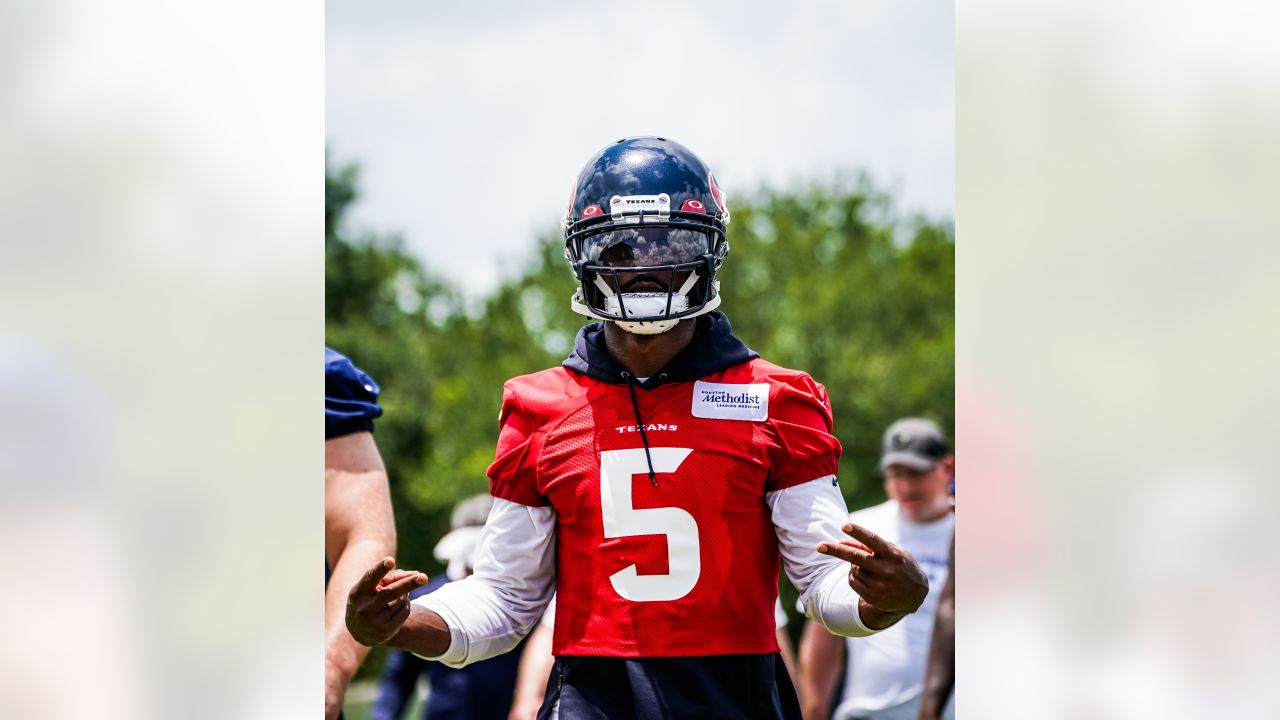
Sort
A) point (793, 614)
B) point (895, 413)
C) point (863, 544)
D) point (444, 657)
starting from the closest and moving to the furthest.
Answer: point (863, 544), point (444, 657), point (793, 614), point (895, 413)

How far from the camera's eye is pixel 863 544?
282 cm

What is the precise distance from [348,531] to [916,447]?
351 centimetres

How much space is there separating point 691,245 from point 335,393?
53.6 inches

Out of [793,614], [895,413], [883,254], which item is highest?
[883,254]

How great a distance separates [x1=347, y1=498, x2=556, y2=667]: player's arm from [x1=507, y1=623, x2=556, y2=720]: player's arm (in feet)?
7.32

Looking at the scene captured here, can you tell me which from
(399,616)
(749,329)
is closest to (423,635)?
(399,616)

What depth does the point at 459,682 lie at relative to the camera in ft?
21.3

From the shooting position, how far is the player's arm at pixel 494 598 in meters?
3.12

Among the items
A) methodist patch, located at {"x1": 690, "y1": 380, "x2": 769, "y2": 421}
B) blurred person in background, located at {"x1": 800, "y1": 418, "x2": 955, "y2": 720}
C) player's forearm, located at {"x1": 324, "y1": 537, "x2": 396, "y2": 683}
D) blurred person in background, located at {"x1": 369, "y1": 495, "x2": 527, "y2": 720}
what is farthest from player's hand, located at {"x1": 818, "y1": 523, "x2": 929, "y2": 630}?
blurred person in background, located at {"x1": 369, "y1": 495, "x2": 527, "y2": 720}

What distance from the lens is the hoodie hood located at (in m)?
3.27
